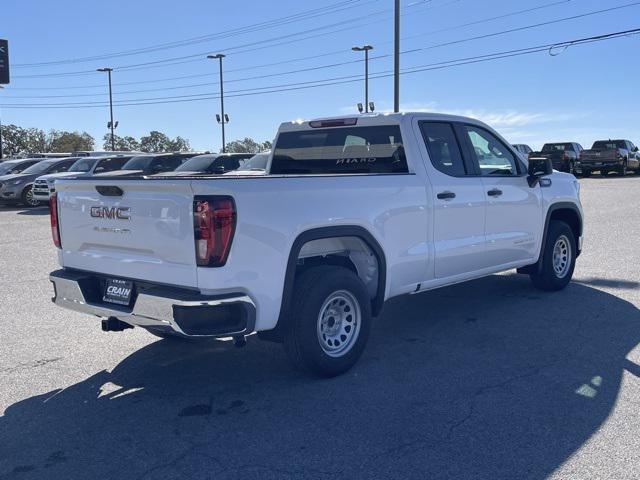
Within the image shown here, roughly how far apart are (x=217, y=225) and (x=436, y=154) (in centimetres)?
268

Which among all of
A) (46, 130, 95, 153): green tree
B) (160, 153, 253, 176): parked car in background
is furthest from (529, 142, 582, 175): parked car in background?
(46, 130, 95, 153): green tree

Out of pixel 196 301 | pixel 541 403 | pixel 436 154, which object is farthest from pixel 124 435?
pixel 436 154

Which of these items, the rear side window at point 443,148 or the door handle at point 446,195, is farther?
the rear side window at point 443,148

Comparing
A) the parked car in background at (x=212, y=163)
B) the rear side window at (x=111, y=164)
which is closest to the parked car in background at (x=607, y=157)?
the parked car in background at (x=212, y=163)

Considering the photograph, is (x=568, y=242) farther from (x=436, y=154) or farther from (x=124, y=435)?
(x=124, y=435)

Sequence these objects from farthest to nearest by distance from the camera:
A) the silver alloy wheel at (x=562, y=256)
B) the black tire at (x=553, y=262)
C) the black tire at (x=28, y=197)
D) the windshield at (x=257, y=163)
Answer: the black tire at (x=28, y=197), the windshield at (x=257, y=163), the silver alloy wheel at (x=562, y=256), the black tire at (x=553, y=262)

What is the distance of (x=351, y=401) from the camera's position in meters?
4.45

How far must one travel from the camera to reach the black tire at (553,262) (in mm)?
7539

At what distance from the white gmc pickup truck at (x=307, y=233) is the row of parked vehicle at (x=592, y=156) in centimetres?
3063

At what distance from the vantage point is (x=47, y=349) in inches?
223

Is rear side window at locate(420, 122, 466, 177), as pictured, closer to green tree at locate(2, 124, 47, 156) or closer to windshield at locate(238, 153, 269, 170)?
windshield at locate(238, 153, 269, 170)

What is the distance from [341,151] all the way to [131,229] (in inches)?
98.6

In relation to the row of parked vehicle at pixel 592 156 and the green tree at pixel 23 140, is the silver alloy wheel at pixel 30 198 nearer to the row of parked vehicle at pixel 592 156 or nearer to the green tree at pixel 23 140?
the row of parked vehicle at pixel 592 156

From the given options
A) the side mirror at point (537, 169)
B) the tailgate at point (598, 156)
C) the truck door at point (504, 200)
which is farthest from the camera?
the tailgate at point (598, 156)
